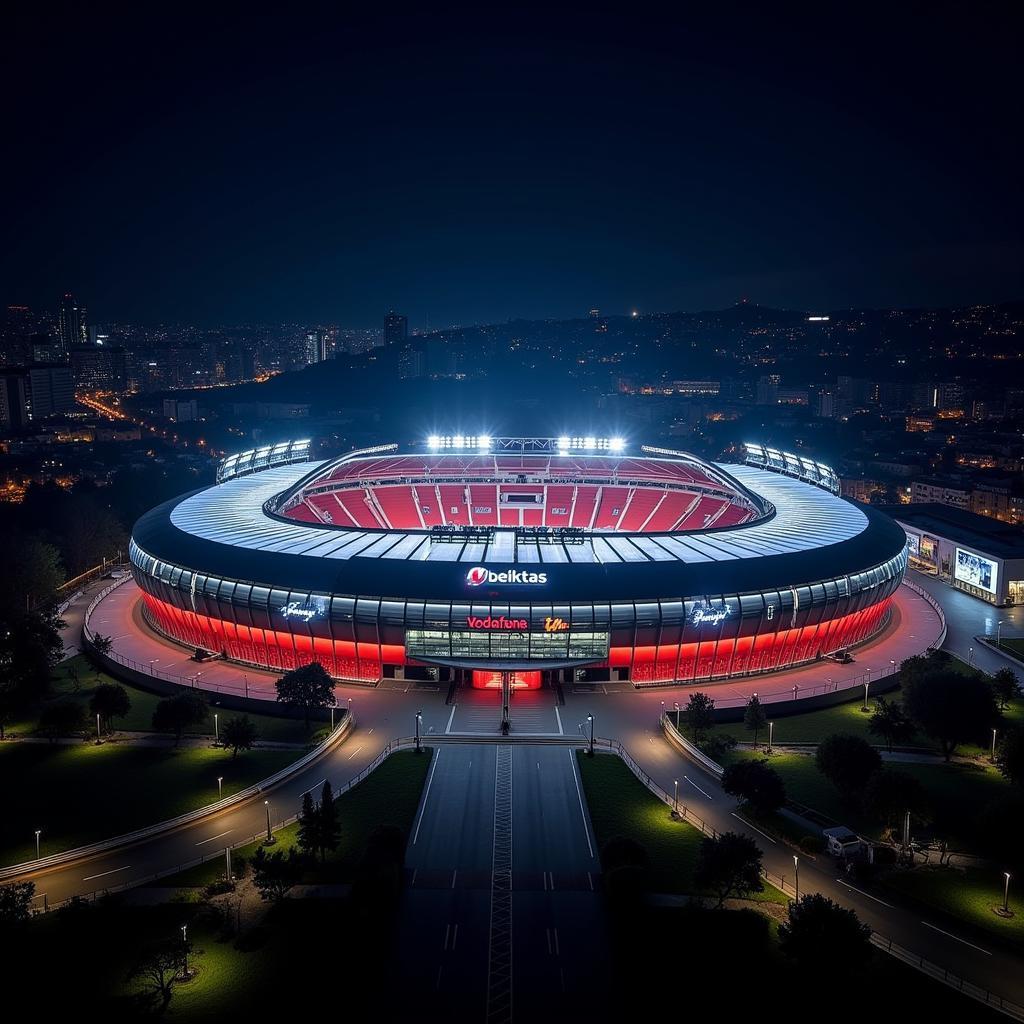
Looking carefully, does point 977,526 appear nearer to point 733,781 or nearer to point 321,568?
point 733,781

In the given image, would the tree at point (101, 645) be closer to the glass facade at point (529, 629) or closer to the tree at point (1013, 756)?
the glass facade at point (529, 629)

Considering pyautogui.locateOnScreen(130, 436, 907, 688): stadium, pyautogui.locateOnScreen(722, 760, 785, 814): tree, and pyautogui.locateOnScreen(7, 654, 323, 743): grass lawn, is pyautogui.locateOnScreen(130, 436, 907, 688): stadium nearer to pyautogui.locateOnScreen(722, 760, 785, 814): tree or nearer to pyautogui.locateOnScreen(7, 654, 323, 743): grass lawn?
pyautogui.locateOnScreen(7, 654, 323, 743): grass lawn

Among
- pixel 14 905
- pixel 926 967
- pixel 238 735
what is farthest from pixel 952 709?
pixel 14 905

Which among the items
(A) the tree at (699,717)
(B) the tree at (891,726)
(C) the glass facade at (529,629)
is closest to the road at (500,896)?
(A) the tree at (699,717)

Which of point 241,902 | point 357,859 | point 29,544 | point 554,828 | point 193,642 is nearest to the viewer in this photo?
point 241,902

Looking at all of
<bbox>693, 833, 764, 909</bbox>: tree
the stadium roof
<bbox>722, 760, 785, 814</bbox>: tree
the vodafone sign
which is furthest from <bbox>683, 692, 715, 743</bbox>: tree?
<bbox>693, 833, 764, 909</bbox>: tree

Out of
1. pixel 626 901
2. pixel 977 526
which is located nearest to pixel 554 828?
pixel 626 901
